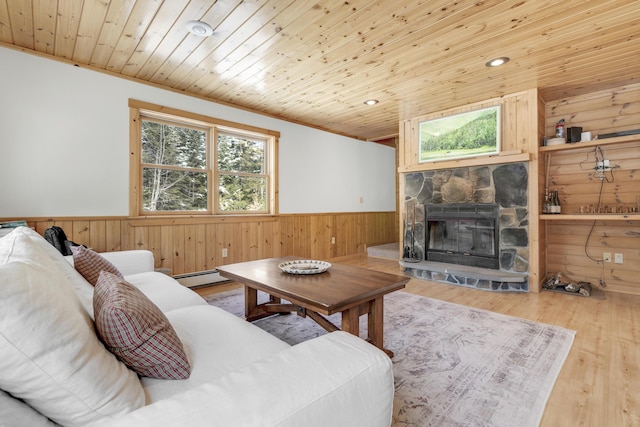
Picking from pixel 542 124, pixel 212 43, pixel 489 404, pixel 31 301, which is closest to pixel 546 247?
pixel 542 124

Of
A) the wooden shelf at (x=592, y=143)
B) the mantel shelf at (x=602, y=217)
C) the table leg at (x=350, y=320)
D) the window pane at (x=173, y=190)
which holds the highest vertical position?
the wooden shelf at (x=592, y=143)

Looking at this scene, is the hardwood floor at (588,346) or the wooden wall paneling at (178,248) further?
the wooden wall paneling at (178,248)

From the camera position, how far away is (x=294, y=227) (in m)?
4.77

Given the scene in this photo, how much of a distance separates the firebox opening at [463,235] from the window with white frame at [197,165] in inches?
93.1

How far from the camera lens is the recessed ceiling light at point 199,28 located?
2.23m

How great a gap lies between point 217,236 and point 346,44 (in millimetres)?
2666

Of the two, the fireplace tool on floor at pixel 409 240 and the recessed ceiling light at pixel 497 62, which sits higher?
the recessed ceiling light at pixel 497 62

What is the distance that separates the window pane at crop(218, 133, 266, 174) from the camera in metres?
4.02

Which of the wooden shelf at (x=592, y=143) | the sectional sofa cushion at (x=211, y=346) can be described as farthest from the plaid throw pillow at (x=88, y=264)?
the wooden shelf at (x=592, y=143)

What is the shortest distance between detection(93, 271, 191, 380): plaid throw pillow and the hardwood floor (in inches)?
64.1

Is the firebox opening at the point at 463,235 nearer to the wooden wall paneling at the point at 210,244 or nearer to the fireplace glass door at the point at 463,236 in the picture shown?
the fireplace glass door at the point at 463,236

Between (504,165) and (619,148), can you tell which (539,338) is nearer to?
(504,165)

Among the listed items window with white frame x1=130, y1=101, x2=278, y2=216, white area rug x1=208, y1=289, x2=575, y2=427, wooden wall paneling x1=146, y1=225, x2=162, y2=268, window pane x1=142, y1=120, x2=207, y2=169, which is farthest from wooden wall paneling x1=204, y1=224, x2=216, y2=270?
white area rug x1=208, y1=289, x2=575, y2=427

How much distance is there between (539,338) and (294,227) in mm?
3333
